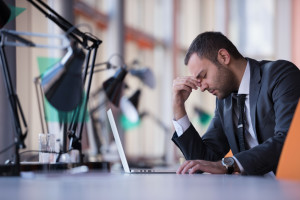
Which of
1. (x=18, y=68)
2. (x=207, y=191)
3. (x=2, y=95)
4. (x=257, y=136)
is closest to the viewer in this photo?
(x=207, y=191)

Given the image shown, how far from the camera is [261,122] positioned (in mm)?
2154

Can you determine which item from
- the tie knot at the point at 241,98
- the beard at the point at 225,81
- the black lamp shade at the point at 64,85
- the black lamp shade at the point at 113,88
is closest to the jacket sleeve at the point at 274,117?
the tie knot at the point at 241,98

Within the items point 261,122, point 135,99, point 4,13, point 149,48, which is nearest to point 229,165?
point 261,122

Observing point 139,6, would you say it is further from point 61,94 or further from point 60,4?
point 61,94

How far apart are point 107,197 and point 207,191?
21 cm

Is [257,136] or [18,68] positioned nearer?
[257,136]

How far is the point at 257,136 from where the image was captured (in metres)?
2.18

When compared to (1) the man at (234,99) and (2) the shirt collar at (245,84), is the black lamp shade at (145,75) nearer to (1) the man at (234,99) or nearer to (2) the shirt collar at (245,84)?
(1) the man at (234,99)

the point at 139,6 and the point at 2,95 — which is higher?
the point at 139,6

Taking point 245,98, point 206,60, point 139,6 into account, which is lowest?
point 245,98

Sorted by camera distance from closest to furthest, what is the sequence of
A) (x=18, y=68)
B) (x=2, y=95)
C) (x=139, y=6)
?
(x=2, y=95)
(x=18, y=68)
(x=139, y=6)

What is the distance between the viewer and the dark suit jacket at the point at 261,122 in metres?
1.85

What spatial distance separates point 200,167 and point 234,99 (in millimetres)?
741

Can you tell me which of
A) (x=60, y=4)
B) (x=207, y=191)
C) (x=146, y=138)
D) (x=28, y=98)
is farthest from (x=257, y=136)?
(x=146, y=138)
